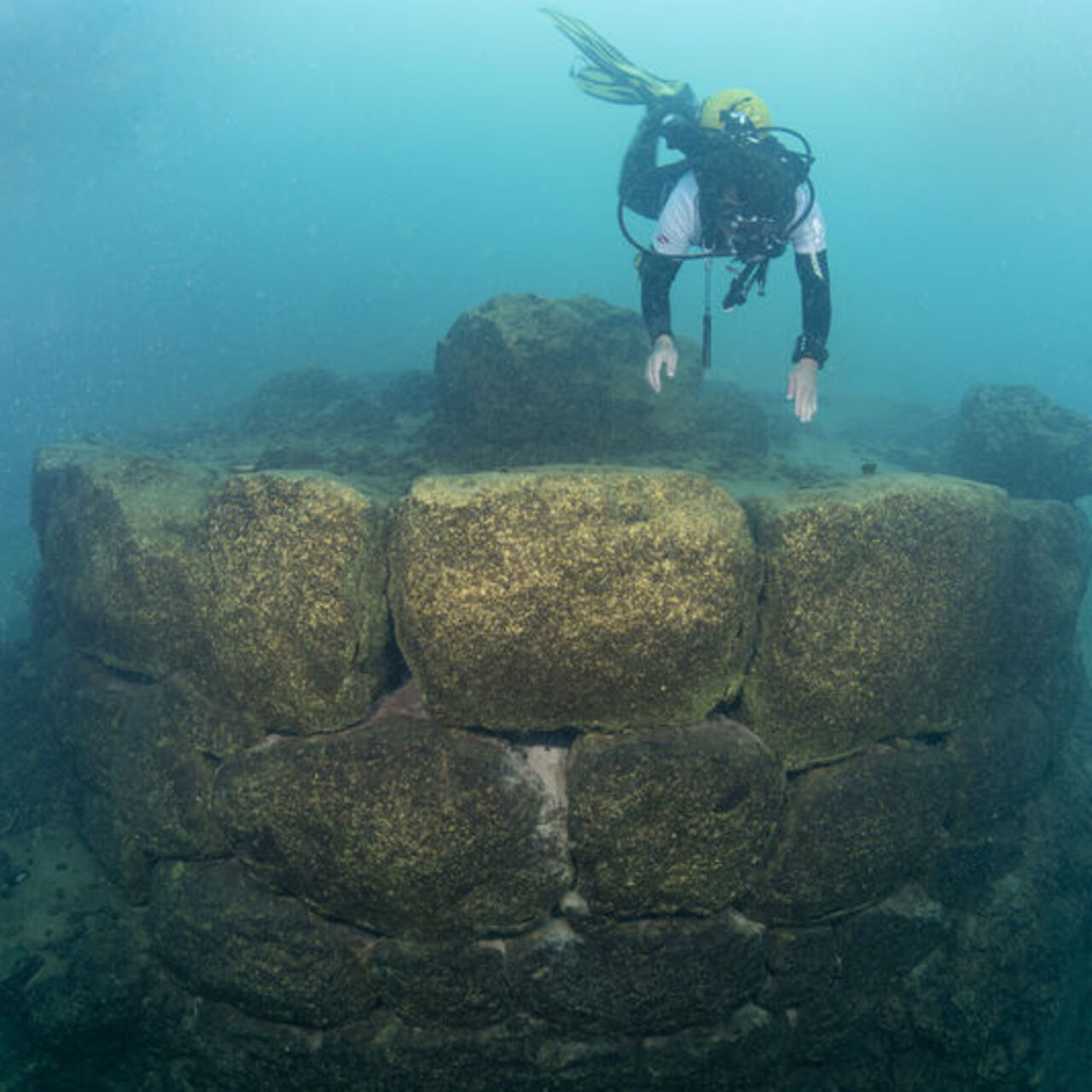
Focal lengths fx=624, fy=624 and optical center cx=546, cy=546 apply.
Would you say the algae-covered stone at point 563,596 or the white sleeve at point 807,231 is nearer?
the algae-covered stone at point 563,596

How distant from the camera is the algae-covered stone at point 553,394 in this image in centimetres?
627

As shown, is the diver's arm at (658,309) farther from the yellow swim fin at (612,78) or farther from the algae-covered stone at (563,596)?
the yellow swim fin at (612,78)

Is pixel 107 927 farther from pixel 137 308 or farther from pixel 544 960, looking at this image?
pixel 137 308

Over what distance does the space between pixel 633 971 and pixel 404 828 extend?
5.43 feet

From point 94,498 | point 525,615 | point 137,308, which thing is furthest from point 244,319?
point 525,615

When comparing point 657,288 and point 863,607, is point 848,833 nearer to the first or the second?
point 863,607

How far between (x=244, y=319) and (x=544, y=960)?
42919 mm

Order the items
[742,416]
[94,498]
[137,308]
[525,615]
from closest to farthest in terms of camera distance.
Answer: [525,615] < [94,498] < [742,416] < [137,308]

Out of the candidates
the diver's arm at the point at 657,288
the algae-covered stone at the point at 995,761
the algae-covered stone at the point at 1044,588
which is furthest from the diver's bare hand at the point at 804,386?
the algae-covered stone at the point at 995,761

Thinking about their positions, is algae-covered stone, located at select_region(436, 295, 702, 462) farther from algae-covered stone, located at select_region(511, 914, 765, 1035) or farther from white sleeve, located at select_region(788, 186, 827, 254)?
algae-covered stone, located at select_region(511, 914, 765, 1035)

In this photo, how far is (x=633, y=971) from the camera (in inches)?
146

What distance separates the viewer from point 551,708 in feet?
11.1

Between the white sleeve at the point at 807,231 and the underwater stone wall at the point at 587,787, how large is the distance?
1.90m

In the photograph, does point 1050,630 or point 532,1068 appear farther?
point 1050,630
